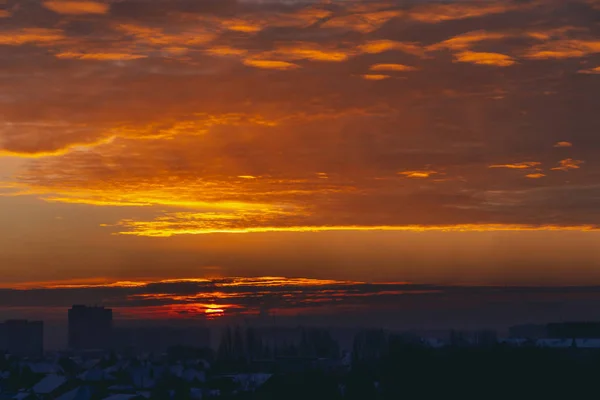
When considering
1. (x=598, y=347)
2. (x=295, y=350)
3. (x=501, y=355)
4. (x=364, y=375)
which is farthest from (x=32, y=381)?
(x=295, y=350)

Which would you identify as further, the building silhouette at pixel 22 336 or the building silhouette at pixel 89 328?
the building silhouette at pixel 89 328

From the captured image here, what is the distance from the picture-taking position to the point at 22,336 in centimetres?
18350

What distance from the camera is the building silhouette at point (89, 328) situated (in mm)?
188375

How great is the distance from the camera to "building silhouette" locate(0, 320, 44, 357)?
17961 centimetres

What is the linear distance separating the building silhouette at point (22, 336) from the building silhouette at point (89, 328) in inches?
238

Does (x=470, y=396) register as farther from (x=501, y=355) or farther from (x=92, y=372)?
(x=92, y=372)

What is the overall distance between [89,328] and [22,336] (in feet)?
42.1

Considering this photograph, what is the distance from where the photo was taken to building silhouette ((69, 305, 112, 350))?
188 metres

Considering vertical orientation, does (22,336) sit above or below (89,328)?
below

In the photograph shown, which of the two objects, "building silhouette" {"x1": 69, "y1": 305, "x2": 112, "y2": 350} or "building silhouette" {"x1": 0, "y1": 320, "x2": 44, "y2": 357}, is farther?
"building silhouette" {"x1": 69, "y1": 305, "x2": 112, "y2": 350}

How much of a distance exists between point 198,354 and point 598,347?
59914mm

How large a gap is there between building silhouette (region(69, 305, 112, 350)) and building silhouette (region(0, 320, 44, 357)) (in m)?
6.05

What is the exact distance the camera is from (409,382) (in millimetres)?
56469

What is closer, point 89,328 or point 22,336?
point 22,336
